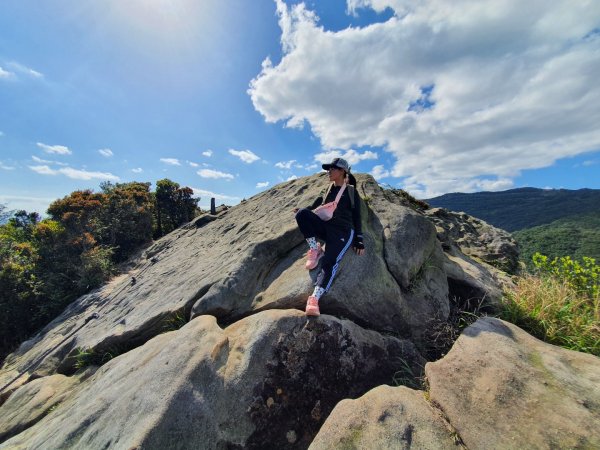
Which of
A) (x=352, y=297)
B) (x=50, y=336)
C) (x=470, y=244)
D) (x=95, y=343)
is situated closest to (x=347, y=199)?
(x=352, y=297)

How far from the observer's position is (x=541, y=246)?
61.7 meters

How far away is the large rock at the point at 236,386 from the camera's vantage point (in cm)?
435

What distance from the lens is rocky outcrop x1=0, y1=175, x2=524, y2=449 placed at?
455 cm

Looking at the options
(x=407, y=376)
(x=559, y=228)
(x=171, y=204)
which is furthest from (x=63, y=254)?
(x=559, y=228)

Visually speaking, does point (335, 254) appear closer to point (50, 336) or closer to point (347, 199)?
point (347, 199)

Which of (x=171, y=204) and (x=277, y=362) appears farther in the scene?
(x=171, y=204)

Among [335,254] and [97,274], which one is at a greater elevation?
[335,254]

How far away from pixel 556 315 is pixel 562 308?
174 millimetres

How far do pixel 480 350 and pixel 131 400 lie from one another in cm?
553

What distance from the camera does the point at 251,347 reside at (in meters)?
5.11

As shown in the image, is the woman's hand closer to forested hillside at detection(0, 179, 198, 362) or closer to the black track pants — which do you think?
the black track pants

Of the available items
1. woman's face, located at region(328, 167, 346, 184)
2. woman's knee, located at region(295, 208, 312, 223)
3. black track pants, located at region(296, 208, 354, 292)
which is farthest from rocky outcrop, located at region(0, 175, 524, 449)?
woman's face, located at region(328, 167, 346, 184)

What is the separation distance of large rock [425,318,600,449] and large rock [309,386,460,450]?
24 centimetres

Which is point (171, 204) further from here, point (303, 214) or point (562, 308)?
point (562, 308)
